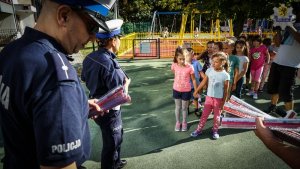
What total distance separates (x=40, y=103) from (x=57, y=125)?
0.11 meters

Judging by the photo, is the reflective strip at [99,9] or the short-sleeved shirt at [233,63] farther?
the short-sleeved shirt at [233,63]

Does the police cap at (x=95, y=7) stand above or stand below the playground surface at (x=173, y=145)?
above

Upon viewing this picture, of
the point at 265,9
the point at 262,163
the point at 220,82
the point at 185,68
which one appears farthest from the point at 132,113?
the point at 265,9

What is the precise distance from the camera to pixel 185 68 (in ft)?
15.3

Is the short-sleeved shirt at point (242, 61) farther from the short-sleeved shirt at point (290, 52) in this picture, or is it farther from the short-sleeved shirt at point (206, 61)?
the short-sleeved shirt at point (290, 52)

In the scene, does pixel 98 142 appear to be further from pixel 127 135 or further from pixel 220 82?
pixel 220 82

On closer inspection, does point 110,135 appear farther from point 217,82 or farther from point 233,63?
point 233,63

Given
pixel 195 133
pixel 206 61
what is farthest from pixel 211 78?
pixel 206 61

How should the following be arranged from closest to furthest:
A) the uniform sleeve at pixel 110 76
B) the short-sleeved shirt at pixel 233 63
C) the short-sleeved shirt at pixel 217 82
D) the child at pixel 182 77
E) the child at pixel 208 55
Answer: the uniform sleeve at pixel 110 76, the short-sleeved shirt at pixel 217 82, the child at pixel 182 77, the short-sleeved shirt at pixel 233 63, the child at pixel 208 55

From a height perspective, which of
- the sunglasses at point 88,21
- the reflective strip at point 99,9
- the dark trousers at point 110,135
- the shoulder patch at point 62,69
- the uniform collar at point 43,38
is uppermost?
the reflective strip at point 99,9

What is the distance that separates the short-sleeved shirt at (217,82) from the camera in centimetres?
430

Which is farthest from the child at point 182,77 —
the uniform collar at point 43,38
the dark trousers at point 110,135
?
the uniform collar at point 43,38

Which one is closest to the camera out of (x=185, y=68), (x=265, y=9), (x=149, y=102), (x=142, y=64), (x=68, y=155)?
(x=68, y=155)

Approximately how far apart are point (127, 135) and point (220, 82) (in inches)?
77.3
